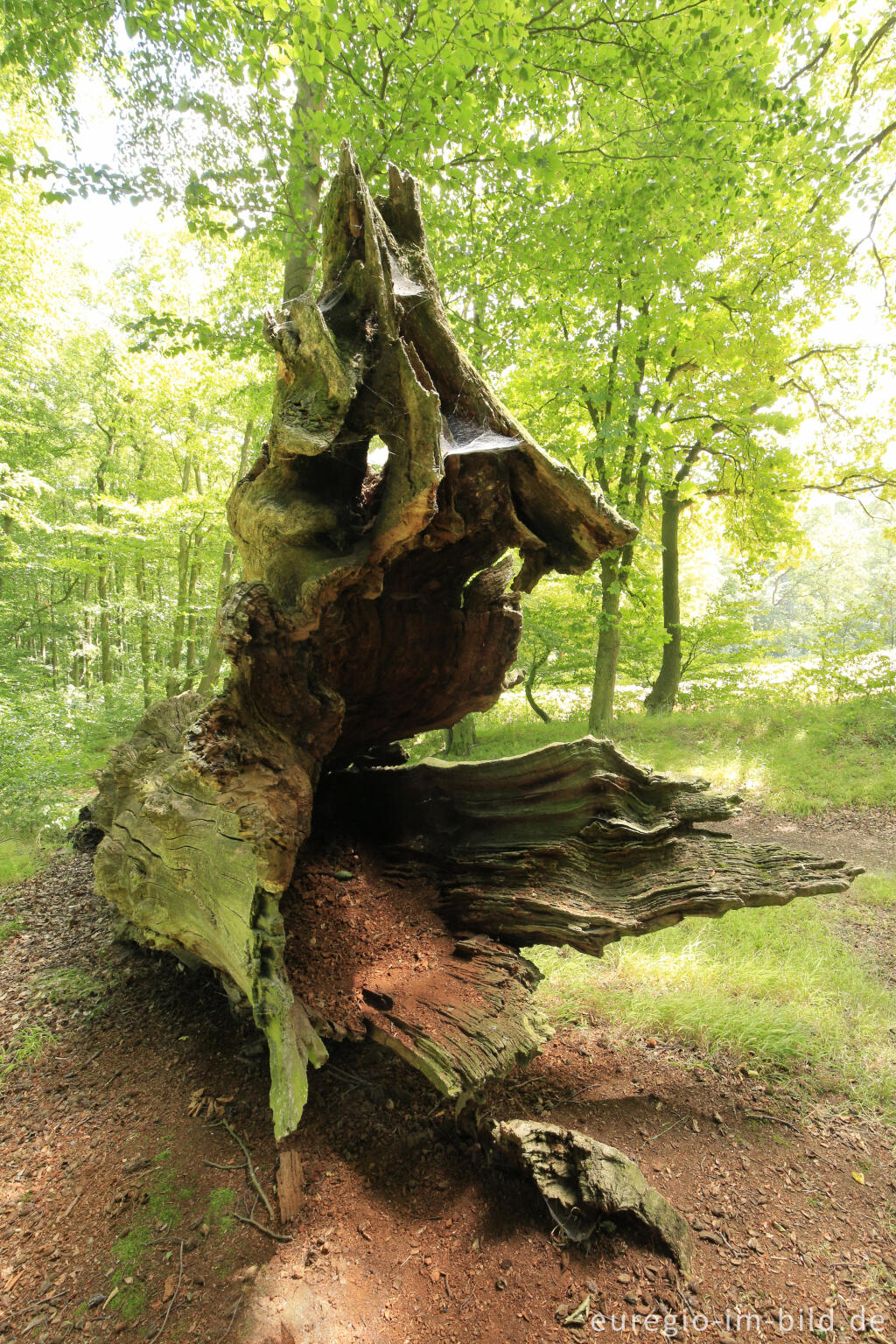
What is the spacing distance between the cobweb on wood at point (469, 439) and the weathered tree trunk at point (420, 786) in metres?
0.01

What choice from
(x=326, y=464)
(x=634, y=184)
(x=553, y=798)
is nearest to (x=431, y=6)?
(x=634, y=184)

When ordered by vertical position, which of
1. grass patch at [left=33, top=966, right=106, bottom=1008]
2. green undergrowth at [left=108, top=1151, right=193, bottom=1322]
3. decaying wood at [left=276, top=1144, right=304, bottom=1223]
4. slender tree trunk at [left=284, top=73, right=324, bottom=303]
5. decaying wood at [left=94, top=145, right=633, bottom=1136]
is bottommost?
grass patch at [left=33, top=966, right=106, bottom=1008]

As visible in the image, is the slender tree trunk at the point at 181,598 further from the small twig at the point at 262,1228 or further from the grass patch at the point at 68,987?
the small twig at the point at 262,1228

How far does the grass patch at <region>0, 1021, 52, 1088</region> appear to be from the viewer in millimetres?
2826

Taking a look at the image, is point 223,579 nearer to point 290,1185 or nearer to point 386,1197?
point 290,1185

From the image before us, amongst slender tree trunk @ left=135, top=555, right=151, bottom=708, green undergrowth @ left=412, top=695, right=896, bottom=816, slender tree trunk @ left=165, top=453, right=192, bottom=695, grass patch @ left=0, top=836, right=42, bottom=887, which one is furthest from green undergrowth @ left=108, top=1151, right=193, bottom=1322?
slender tree trunk @ left=165, top=453, right=192, bottom=695

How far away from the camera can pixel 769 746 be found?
983cm

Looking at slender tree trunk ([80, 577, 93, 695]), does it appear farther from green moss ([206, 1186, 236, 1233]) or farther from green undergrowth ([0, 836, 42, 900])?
green moss ([206, 1186, 236, 1233])

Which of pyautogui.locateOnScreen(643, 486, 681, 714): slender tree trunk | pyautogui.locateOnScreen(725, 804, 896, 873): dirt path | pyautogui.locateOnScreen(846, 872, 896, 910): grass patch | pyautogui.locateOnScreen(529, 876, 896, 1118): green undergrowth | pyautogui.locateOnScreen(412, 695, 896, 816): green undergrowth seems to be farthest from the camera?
pyautogui.locateOnScreen(643, 486, 681, 714): slender tree trunk

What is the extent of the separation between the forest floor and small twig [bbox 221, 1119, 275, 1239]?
0.7 inches

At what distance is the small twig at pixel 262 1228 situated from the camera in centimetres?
191

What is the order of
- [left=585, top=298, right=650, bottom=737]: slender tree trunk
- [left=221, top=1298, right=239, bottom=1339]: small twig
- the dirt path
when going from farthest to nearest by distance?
[left=585, top=298, right=650, bottom=737]: slender tree trunk
the dirt path
[left=221, top=1298, right=239, bottom=1339]: small twig

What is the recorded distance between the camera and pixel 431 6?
151 inches

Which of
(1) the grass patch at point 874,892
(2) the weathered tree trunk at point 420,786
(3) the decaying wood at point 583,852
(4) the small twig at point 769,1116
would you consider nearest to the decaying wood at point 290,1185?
(2) the weathered tree trunk at point 420,786
